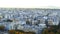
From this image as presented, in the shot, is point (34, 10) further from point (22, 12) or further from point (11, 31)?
point (11, 31)
